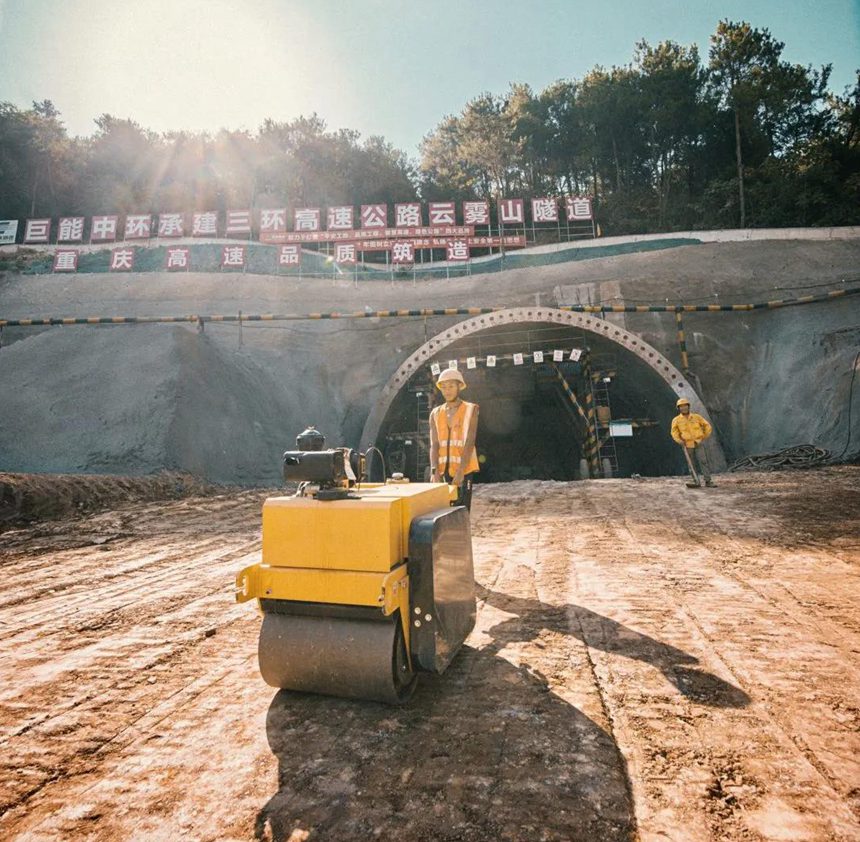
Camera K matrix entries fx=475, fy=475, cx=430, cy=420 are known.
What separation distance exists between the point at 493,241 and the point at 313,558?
1131 inches

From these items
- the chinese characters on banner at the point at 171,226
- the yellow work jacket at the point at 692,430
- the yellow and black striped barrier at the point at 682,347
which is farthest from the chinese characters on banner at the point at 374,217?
the yellow work jacket at the point at 692,430

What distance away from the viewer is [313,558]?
225 cm

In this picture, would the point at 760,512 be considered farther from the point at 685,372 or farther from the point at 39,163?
the point at 39,163

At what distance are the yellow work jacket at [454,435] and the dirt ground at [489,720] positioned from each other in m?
1.15

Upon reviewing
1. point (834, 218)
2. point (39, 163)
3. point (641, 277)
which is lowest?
point (641, 277)

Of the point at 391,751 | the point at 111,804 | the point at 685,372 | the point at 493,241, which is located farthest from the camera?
the point at 493,241

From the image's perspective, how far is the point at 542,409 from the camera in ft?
69.4

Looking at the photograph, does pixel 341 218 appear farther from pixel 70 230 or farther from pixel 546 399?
pixel 546 399

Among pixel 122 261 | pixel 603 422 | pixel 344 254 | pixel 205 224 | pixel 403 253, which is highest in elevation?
pixel 205 224

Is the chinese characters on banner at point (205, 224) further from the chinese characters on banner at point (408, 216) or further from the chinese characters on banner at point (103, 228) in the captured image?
the chinese characters on banner at point (408, 216)

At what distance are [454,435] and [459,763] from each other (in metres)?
2.83

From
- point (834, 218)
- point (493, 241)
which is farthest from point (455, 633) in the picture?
point (834, 218)

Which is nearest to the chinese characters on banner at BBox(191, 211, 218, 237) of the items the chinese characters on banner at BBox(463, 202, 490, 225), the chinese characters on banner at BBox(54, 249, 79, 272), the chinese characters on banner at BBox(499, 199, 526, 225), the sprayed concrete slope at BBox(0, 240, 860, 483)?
the chinese characters on banner at BBox(54, 249, 79, 272)

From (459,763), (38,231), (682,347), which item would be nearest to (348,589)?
(459,763)
